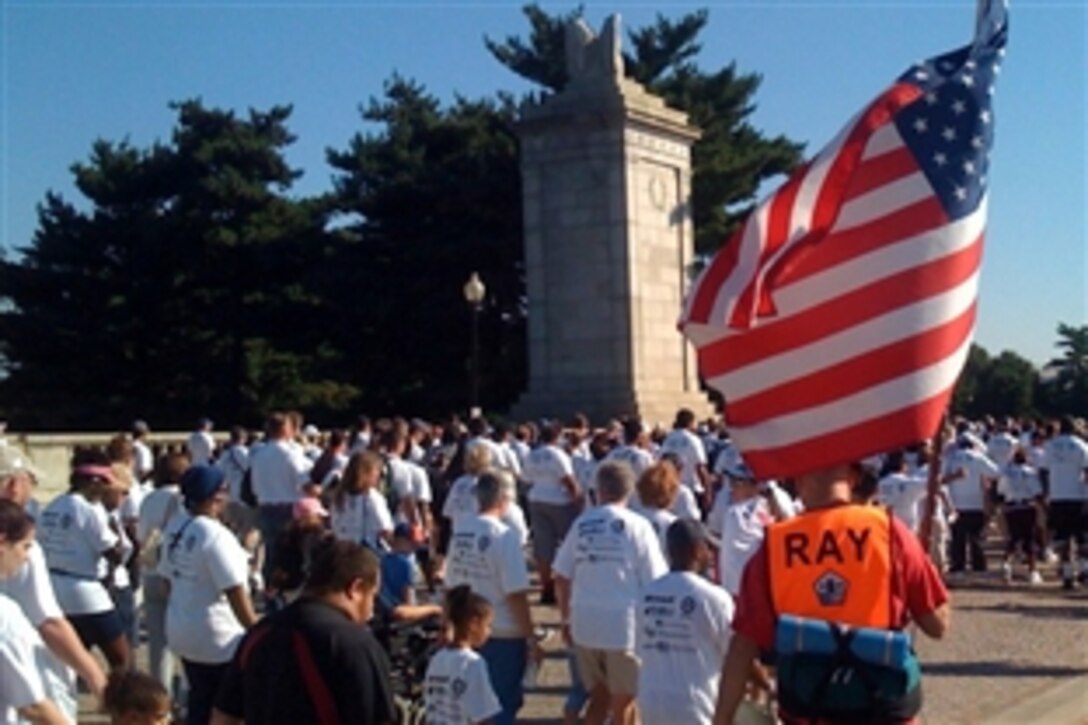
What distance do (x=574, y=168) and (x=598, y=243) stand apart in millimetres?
1641

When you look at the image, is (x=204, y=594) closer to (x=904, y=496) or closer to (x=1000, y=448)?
(x=904, y=496)

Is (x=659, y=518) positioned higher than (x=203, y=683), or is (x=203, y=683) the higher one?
(x=659, y=518)

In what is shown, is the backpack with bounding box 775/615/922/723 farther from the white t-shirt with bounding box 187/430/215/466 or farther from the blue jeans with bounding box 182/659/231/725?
the white t-shirt with bounding box 187/430/215/466

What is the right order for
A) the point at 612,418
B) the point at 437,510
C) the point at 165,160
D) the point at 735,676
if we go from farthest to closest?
the point at 165,160, the point at 612,418, the point at 437,510, the point at 735,676

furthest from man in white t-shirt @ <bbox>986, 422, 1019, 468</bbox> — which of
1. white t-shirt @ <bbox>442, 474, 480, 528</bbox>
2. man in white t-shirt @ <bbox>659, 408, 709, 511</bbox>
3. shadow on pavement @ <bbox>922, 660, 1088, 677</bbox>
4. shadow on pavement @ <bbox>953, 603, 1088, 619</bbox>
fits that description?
white t-shirt @ <bbox>442, 474, 480, 528</bbox>

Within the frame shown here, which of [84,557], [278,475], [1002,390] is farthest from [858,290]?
[1002,390]

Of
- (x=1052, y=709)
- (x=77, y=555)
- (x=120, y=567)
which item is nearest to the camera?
(x=77, y=555)

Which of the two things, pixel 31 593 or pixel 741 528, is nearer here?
pixel 31 593

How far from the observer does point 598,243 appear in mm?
30312

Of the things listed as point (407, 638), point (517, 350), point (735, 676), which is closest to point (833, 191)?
point (735, 676)

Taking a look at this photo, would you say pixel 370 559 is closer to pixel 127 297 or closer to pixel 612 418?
pixel 612 418

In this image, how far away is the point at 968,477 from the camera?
18188 millimetres

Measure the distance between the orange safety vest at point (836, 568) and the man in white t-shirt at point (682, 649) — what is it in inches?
63.8

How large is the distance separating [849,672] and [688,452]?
1220 centimetres
